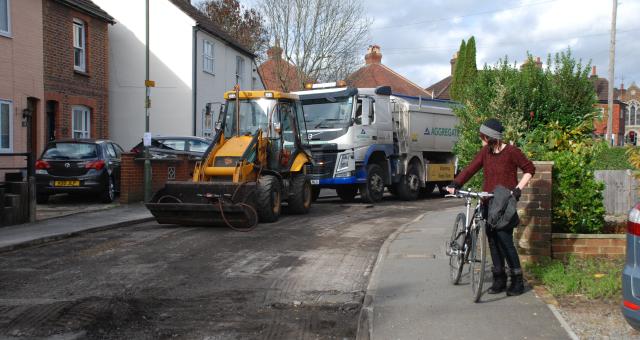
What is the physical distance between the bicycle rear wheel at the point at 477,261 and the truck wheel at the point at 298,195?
742 cm

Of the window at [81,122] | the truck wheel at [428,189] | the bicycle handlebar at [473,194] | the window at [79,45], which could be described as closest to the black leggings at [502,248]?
the bicycle handlebar at [473,194]

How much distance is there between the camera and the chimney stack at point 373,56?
6022 centimetres

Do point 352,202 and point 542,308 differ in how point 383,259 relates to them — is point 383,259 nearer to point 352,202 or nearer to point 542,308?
point 542,308

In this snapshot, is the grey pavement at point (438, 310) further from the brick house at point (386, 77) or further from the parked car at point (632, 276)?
the brick house at point (386, 77)

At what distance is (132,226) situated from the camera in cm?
1230


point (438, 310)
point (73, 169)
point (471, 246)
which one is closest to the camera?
point (438, 310)

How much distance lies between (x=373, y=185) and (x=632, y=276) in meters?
13.1

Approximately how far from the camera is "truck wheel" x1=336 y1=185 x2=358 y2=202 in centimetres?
1783

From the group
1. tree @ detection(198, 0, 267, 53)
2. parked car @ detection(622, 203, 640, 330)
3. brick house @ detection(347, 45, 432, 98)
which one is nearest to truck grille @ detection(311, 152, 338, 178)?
parked car @ detection(622, 203, 640, 330)

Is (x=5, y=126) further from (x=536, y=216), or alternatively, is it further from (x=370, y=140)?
(x=536, y=216)

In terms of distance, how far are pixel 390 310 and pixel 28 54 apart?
53.8 ft

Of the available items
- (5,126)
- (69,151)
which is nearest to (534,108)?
(69,151)

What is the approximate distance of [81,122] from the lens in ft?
73.8

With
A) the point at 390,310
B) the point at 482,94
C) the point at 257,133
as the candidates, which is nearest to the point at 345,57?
the point at 257,133
